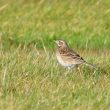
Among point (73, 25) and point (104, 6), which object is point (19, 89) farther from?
point (104, 6)

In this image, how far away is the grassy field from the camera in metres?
8.10

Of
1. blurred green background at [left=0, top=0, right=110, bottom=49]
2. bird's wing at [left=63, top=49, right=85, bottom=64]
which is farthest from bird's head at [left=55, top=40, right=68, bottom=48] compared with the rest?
blurred green background at [left=0, top=0, right=110, bottom=49]

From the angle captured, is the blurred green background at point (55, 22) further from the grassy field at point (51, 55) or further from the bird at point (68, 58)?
the bird at point (68, 58)

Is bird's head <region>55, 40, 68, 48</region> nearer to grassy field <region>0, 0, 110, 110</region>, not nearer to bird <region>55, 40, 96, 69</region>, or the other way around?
bird <region>55, 40, 96, 69</region>

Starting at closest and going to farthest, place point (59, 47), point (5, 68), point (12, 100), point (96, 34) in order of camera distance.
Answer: point (12, 100)
point (5, 68)
point (59, 47)
point (96, 34)

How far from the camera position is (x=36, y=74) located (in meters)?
9.40

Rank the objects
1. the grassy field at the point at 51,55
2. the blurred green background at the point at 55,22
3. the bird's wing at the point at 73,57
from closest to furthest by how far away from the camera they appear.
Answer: the grassy field at the point at 51,55
the bird's wing at the point at 73,57
the blurred green background at the point at 55,22

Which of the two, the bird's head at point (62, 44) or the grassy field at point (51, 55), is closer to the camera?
the grassy field at point (51, 55)

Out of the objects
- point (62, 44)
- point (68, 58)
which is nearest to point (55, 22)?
point (62, 44)

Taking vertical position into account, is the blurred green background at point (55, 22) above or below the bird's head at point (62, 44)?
below

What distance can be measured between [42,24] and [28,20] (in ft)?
1.33

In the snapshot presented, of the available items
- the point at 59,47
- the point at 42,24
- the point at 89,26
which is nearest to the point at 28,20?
the point at 42,24

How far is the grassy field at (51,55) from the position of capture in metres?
8.10

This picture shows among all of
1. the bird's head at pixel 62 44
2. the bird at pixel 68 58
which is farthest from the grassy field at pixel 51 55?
the bird's head at pixel 62 44
